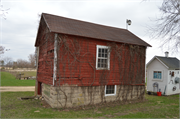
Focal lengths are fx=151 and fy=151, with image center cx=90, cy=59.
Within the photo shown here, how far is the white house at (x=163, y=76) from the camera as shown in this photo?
48.4ft

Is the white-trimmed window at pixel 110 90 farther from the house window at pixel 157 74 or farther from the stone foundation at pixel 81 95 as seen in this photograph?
the house window at pixel 157 74

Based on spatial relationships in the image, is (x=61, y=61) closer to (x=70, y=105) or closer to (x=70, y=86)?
(x=70, y=86)

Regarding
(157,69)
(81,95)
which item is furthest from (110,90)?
(157,69)

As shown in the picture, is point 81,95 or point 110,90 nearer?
point 81,95

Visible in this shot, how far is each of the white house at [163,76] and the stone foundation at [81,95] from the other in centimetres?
478

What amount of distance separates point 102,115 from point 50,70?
4106 mm

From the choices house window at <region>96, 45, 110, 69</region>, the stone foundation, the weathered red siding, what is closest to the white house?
the weathered red siding

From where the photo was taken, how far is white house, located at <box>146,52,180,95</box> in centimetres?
1477

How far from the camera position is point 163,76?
49.0 feet

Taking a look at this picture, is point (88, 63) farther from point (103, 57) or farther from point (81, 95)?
point (81, 95)

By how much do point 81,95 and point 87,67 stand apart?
5.93ft

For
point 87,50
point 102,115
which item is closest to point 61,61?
point 87,50

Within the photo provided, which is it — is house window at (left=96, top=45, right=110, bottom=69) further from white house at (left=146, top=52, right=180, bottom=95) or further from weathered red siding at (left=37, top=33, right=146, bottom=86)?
white house at (left=146, top=52, right=180, bottom=95)

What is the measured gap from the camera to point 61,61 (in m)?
8.85
